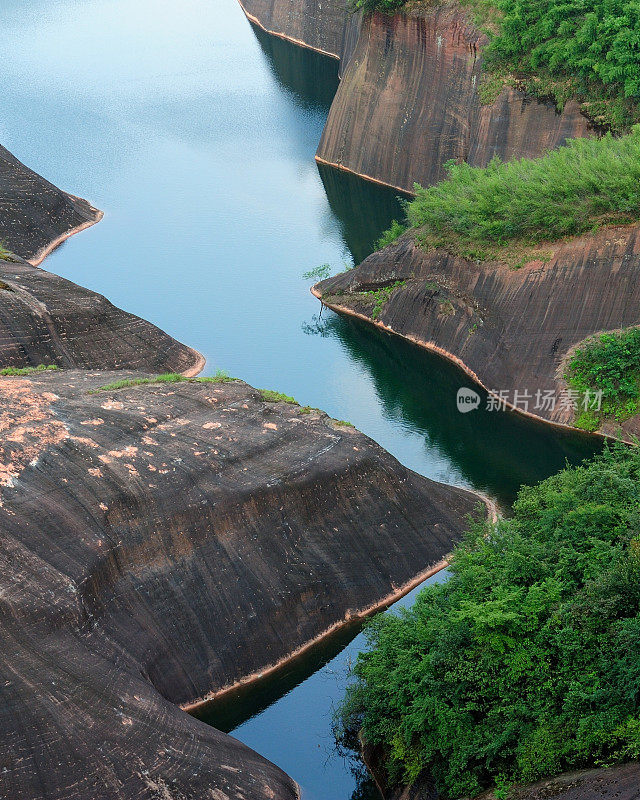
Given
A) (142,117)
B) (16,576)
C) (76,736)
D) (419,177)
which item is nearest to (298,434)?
(16,576)

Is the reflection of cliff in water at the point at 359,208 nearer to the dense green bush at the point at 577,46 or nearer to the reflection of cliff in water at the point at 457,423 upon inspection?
the dense green bush at the point at 577,46

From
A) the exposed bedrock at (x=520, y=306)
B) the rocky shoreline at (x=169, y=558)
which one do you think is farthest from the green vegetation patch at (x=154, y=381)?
the exposed bedrock at (x=520, y=306)

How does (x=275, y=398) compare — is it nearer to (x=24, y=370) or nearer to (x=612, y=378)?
(x=24, y=370)

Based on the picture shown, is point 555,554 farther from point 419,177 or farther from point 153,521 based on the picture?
point 419,177

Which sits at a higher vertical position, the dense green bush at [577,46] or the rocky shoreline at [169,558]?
the dense green bush at [577,46]

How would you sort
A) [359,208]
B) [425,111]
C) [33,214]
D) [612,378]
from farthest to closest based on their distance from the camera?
[359,208] → [425,111] → [33,214] → [612,378]

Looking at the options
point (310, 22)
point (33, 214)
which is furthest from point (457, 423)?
point (310, 22)
